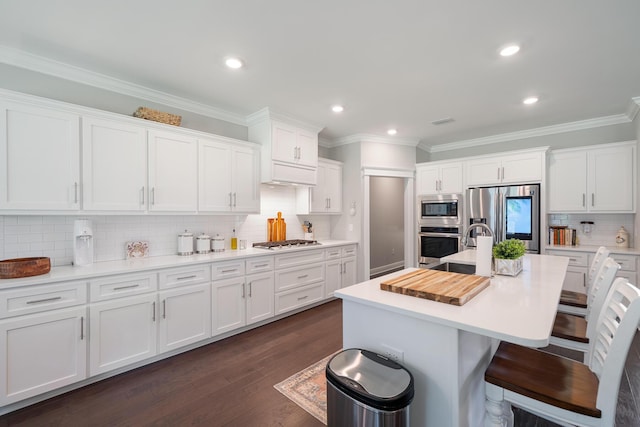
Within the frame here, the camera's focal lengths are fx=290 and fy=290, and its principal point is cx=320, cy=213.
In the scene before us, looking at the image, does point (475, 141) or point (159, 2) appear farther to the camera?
point (475, 141)

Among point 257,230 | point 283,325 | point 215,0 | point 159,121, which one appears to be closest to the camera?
point 215,0

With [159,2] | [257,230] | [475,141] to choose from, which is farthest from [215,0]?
[475,141]

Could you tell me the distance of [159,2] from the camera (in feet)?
5.99

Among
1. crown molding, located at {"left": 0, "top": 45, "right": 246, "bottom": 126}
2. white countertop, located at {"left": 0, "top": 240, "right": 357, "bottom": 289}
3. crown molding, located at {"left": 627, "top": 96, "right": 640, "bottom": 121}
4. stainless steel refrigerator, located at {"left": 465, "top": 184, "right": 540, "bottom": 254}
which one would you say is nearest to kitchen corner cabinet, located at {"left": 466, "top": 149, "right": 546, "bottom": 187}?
stainless steel refrigerator, located at {"left": 465, "top": 184, "right": 540, "bottom": 254}

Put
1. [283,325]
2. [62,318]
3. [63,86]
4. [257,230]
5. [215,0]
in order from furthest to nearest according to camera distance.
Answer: [257,230] < [283,325] < [63,86] < [62,318] < [215,0]

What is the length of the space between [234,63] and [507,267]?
275cm

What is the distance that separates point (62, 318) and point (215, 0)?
97.4 inches

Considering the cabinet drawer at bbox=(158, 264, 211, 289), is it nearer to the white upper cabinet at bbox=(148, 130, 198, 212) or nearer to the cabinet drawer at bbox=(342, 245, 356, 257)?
the white upper cabinet at bbox=(148, 130, 198, 212)

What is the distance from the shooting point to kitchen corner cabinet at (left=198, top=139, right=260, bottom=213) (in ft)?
10.6

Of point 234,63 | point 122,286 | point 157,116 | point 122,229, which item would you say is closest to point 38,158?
point 122,229

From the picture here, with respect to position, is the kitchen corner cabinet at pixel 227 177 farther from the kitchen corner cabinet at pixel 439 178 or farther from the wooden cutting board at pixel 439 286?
the kitchen corner cabinet at pixel 439 178

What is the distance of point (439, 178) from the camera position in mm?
5055

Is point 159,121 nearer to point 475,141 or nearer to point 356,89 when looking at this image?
point 356,89

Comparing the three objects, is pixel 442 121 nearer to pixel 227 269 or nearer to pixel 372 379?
pixel 227 269
